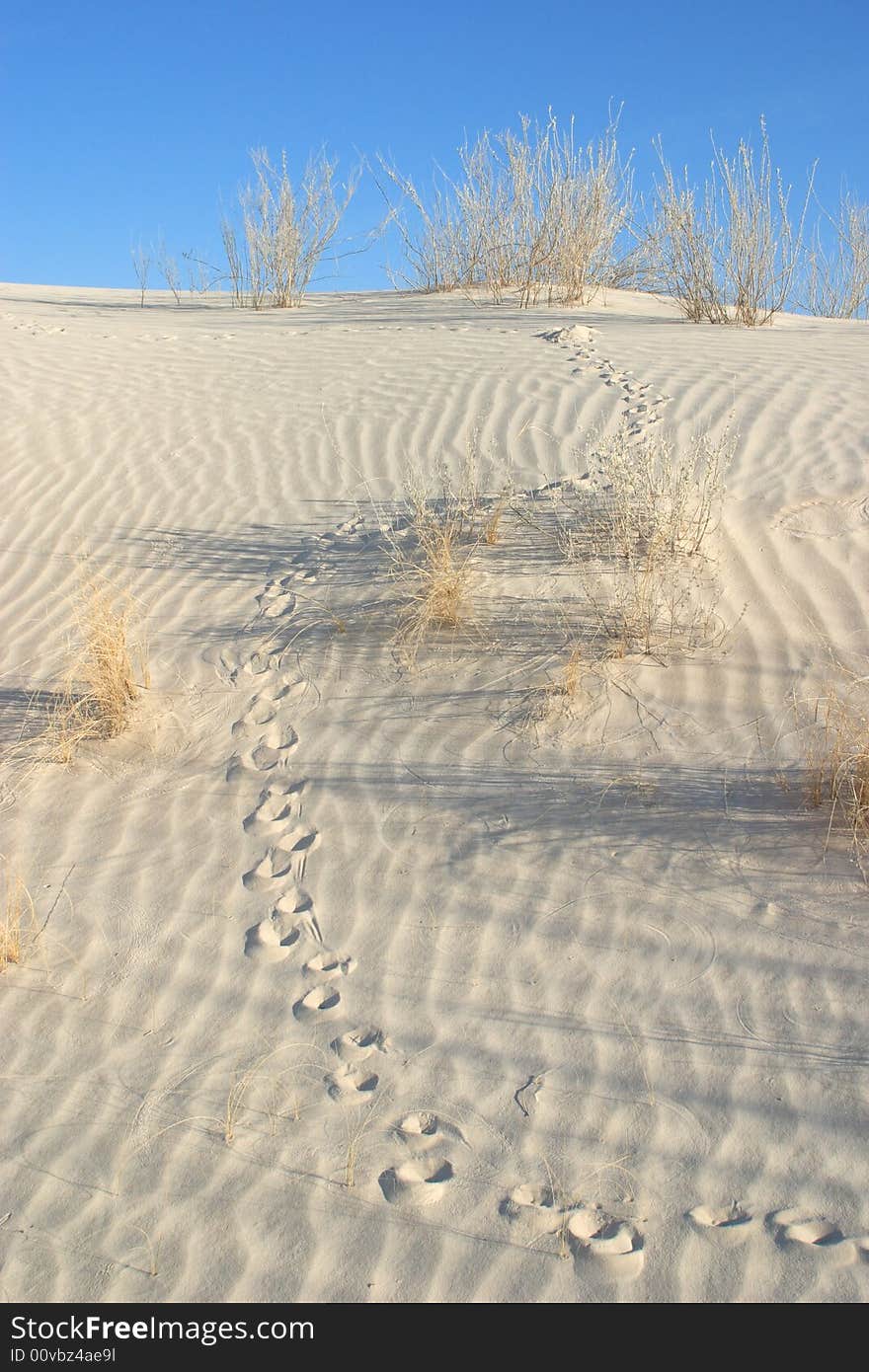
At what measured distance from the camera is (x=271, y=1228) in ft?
7.09

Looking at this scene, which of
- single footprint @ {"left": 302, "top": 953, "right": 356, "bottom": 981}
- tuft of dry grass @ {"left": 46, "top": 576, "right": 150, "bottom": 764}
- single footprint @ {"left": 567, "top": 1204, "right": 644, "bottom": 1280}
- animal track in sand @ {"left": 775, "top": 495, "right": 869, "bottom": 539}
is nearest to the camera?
single footprint @ {"left": 567, "top": 1204, "right": 644, "bottom": 1280}

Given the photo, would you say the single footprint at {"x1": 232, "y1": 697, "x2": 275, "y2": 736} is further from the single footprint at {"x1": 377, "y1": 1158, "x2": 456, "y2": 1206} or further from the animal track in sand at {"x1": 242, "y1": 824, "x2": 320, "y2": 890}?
the single footprint at {"x1": 377, "y1": 1158, "x2": 456, "y2": 1206}

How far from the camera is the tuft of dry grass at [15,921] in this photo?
2904 mm

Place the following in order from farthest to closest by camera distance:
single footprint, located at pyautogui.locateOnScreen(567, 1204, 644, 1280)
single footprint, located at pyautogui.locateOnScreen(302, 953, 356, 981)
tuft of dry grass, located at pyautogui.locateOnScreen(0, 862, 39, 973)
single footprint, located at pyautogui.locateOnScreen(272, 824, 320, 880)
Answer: single footprint, located at pyautogui.locateOnScreen(272, 824, 320, 880)
tuft of dry grass, located at pyautogui.locateOnScreen(0, 862, 39, 973)
single footprint, located at pyautogui.locateOnScreen(302, 953, 356, 981)
single footprint, located at pyautogui.locateOnScreen(567, 1204, 644, 1280)

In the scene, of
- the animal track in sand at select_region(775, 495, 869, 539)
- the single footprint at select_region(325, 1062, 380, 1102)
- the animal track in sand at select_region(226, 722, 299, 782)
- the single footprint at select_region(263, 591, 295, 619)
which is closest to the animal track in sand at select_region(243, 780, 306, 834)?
the animal track in sand at select_region(226, 722, 299, 782)

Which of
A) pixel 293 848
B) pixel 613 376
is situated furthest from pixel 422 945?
pixel 613 376

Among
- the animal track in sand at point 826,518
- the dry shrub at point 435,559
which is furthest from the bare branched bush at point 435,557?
the animal track in sand at point 826,518

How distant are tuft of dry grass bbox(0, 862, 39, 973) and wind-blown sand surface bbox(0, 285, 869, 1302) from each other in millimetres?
48

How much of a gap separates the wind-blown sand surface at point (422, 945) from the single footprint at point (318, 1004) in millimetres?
13

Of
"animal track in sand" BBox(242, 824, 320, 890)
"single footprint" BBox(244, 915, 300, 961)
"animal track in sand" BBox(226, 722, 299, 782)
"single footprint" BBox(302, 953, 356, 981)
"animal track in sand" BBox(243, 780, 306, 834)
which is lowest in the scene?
"single footprint" BBox(302, 953, 356, 981)

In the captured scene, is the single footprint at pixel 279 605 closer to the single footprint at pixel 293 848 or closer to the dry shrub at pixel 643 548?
the dry shrub at pixel 643 548

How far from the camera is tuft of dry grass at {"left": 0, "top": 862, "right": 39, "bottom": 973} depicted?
9.53 ft

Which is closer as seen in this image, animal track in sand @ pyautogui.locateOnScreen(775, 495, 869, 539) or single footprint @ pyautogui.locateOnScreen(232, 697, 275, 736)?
single footprint @ pyautogui.locateOnScreen(232, 697, 275, 736)
